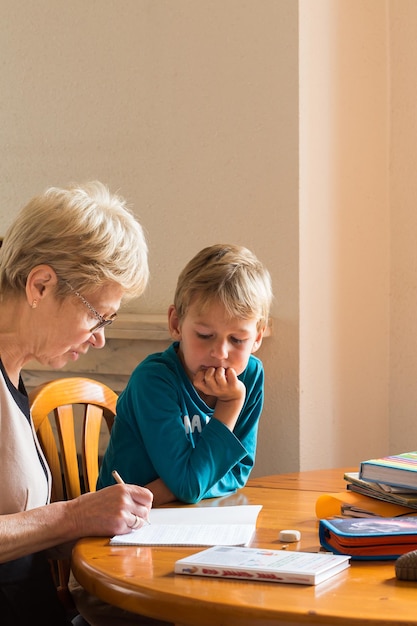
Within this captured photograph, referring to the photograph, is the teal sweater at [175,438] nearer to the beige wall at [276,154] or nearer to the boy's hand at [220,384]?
the boy's hand at [220,384]

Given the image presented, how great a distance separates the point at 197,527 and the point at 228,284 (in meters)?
0.55

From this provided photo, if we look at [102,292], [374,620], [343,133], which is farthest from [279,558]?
[343,133]

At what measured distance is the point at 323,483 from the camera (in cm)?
196

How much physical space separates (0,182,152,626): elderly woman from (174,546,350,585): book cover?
27 centimetres

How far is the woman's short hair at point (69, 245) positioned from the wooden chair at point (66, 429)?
0.41 meters

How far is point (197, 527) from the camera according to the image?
154cm

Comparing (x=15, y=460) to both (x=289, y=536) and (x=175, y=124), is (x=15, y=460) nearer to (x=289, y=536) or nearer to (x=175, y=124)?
(x=289, y=536)

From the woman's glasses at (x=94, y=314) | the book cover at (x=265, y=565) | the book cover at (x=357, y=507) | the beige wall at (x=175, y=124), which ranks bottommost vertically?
the book cover at (x=357, y=507)

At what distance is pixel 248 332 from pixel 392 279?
3.11 ft

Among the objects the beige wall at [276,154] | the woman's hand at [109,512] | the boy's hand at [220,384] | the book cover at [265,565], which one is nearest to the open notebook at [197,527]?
the woman's hand at [109,512]

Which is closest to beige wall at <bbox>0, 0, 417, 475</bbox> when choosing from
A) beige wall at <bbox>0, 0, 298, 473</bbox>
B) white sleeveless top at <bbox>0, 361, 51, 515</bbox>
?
beige wall at <bbox>0, 0, 298, 473</bbox>

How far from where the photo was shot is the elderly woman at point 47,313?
1.58 m

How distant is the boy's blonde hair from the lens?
1.88m

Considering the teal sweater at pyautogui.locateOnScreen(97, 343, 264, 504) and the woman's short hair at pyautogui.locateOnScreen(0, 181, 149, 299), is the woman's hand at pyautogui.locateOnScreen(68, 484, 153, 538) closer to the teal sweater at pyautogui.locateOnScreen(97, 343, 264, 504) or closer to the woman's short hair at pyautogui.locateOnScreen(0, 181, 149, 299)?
the teal sweater at pyautogui.locateOnScreen(97, 343, 264, 504)
